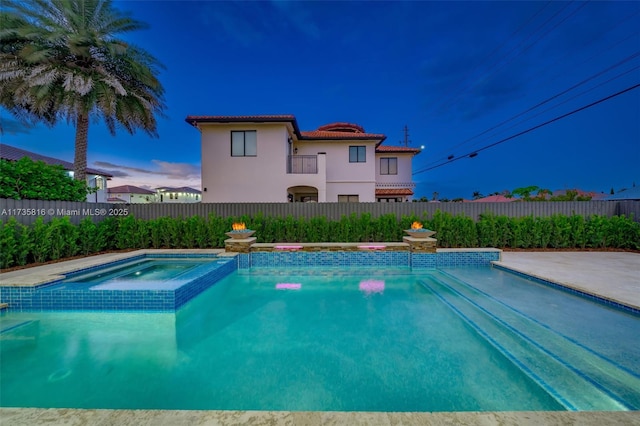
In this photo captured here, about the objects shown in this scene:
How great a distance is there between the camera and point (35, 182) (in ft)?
27.3

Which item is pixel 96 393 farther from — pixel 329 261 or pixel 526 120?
pixel 526 120

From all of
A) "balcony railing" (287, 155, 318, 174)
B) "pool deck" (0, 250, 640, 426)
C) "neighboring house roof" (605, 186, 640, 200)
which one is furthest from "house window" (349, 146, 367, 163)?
"pool deck" (0, 250, 640, 426)

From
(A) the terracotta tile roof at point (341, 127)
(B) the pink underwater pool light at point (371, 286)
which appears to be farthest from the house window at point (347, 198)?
(B) the pink underwater pool light at point (371, 286)

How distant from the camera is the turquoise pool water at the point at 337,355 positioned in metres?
2.75

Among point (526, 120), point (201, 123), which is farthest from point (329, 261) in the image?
point (526, 120)

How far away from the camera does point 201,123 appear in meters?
13.7

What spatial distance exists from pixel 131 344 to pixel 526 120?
2192cm

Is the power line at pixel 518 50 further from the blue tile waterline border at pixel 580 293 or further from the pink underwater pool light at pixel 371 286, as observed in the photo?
the pink underwater pool light at pixel 371 286

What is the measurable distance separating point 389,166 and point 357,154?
12.5ft

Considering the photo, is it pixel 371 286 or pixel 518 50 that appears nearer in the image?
pixel 371 286

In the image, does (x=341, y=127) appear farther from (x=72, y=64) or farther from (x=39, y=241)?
(x=39, y=241)

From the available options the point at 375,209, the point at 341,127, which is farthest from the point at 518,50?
the point at 375,209

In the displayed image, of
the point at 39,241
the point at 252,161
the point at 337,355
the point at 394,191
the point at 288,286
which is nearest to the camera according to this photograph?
the point at 337,355

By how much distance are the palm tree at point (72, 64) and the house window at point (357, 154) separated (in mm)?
10686
